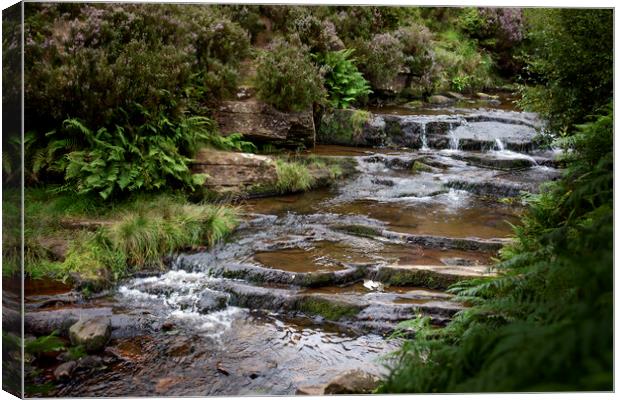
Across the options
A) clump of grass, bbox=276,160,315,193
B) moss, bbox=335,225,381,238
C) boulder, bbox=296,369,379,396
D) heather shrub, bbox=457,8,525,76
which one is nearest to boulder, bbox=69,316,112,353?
boulder, bbox=296,369,379,396

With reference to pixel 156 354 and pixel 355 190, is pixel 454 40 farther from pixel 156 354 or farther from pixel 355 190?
pixel 156 354

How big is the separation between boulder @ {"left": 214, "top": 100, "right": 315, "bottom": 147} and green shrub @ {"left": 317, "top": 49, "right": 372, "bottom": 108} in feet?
3.67

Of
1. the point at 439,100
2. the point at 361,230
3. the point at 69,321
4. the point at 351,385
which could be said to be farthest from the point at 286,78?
the point at 351,385

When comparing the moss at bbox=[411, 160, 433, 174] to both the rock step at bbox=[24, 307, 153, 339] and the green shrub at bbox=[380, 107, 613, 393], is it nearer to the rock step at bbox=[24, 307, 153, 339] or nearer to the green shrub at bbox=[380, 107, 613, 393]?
the green shrub at bbox=[380, 107, 613, 393]

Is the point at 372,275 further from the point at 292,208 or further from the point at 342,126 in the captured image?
the point at 342,126

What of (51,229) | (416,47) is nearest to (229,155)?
(51,229)

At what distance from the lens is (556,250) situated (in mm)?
2562

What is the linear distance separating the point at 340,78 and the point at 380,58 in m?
1.21

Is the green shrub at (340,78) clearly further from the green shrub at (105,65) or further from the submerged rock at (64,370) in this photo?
the submerged rock at (64,370)

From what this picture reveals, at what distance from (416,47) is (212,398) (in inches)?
338

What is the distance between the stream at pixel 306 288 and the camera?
12.6 feet

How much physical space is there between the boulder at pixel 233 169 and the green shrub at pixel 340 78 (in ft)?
8.19

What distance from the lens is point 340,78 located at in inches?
375

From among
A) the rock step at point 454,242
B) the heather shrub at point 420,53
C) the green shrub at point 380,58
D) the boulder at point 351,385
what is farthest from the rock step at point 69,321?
the heather shrub at point 420,53
